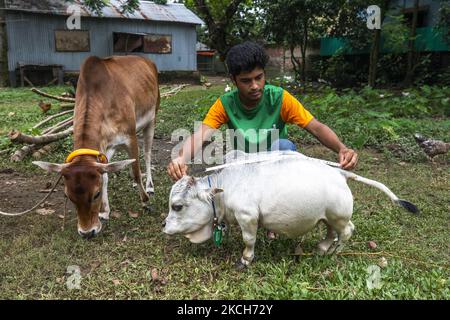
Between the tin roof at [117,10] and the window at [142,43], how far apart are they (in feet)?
2.78

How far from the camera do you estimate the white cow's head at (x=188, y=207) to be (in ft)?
9.25

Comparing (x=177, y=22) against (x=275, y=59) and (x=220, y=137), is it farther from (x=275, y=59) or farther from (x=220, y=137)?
(x=220, y=137)

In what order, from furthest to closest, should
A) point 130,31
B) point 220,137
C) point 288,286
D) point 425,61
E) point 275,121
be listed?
point 130,31
point 425,61
point 220,137
point 275,121
point 288,286

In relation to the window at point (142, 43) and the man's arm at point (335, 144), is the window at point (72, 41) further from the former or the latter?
the man's arm at point (335, 144)

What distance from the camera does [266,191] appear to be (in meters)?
2.74

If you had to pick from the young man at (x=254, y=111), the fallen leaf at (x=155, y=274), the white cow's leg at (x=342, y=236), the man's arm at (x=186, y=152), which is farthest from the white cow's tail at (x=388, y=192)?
the fallen leaf at (x=155, y=274)

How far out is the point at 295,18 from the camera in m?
13.6

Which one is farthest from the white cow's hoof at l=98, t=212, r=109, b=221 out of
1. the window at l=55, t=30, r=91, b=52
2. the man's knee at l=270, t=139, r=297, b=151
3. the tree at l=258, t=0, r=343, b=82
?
the window at l=55, t=30, r=91, b=52

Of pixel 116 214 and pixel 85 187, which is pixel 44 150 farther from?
pixel 85 187

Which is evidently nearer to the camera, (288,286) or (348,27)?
(288,286)

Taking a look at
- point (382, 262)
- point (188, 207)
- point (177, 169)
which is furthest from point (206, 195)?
point (382, 262)

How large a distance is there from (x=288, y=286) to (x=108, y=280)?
4.01 ft

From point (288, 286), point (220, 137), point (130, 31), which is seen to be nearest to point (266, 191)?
point (288, 286)

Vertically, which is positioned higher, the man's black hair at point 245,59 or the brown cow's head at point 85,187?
the man's black hair at point 245,59
